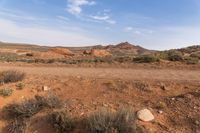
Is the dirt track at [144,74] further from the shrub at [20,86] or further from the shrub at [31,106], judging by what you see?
the shrub at [31,106]

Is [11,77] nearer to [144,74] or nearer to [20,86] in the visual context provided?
[20,86]

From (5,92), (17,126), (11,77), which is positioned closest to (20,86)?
(5,92)

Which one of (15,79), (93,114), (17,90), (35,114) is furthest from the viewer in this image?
(15,79)

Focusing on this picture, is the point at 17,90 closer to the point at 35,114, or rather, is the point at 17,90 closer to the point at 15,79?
→ the point at 15,79

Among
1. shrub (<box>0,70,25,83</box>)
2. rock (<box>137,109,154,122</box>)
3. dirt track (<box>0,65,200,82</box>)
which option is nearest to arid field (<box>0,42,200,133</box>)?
rock (<box>137,109,154,122</box>)

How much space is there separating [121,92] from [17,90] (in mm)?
3685

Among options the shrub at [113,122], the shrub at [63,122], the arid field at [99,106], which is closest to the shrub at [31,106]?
the arid field at [99,106]

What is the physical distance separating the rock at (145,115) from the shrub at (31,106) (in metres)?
2.51

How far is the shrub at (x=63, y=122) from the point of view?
347 inches

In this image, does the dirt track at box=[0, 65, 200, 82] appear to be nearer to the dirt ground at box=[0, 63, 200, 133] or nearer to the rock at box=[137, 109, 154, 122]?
the dirt ground at box=[0, 63, 200, 133]

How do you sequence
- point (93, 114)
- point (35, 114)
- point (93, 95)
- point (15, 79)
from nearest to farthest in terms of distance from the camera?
point (93, 114), point (35, 114), point (93, 95), point (15, 79)

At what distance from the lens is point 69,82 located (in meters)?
12.2

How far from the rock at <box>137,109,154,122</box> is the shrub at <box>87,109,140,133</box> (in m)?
0.34

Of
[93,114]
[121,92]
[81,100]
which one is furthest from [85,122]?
[121,92]
